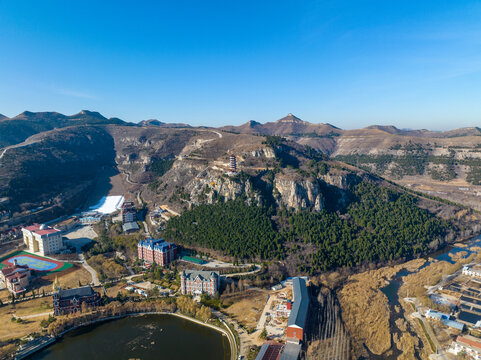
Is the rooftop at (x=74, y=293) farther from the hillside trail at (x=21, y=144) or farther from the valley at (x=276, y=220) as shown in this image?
the hillside trail at (x=21, y=144)

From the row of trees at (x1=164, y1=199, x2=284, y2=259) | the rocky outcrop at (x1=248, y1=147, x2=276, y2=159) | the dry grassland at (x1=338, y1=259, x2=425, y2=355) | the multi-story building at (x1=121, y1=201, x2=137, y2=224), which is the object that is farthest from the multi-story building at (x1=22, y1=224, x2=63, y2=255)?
the dry grassland at (x1=338, y1=259, x2=425, y2=355)

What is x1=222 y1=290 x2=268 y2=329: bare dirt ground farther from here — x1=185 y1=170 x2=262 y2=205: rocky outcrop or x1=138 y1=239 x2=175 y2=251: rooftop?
x1=185 y1=170 x2=262 y2=205: rocky outcrop

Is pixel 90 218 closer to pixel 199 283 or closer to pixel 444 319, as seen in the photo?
pixel 199 283

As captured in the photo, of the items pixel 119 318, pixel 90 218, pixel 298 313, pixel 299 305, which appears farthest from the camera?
pixel 90 218

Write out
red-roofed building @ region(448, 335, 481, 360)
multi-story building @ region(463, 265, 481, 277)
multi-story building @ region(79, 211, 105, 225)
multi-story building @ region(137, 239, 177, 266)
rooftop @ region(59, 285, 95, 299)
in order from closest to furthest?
red-roofed building @ region(448, 335, 481, 360)
rooftop @ region(59, 285, 95, 299)
multi-story building @ region(463, 265, 481, 277)
multi-story building @ region(137, 239, 177, 266)
multi-story building @ region(79, 211, 105, 225)

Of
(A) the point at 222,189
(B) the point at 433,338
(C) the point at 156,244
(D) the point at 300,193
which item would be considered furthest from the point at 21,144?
(B) the point at 433,338

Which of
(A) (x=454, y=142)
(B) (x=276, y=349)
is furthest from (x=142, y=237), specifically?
(A) (x=454, y=142)

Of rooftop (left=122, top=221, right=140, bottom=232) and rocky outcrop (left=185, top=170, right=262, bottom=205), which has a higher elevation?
rocky outcrop (left=185, top=170, right=262, bottom=205)
